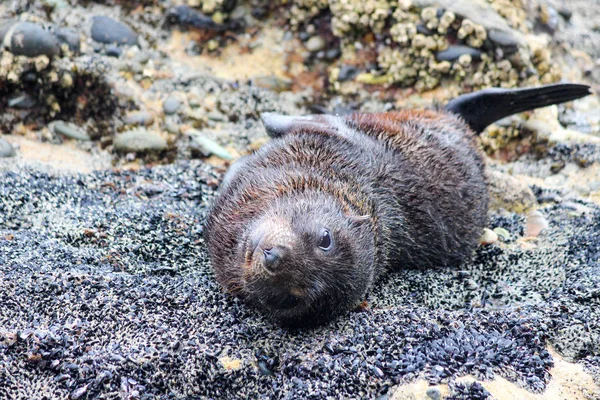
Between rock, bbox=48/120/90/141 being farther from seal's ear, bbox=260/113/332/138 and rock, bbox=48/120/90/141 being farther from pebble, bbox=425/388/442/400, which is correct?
pebble, bbox=425/388/442/400

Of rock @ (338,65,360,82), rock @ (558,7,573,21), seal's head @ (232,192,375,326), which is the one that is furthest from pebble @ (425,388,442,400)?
rock @ (558,7,573,21)

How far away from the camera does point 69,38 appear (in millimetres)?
6613

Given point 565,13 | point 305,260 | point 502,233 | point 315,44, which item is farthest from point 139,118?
point 565,13

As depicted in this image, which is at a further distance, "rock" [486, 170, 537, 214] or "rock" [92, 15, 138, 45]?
"rock" [92, 15, 138, 45]

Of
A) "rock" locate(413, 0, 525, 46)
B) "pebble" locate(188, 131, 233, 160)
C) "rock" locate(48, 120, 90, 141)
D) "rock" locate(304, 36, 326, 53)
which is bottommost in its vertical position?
"pebble" locate(188, 131, 233, 160)

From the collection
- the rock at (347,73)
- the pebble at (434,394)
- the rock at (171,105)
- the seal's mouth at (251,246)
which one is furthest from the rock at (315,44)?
the pebble at (434,394)

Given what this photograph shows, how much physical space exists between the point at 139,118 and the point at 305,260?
138 inches

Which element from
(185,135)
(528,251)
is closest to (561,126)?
(528,251)

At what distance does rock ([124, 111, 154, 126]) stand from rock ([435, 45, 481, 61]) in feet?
10.4

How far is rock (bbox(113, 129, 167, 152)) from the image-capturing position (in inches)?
252

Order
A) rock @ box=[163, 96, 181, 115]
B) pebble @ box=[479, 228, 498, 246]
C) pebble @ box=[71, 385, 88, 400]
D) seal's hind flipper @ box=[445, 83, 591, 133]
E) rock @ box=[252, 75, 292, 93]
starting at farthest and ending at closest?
rock @ box=[252, 75, 292, 93] < rock @ box=[163, 96, 181, 115] < seal's hind flipper @ box=[445, 83, 591, 133] < pebble @ box=[479, 228, 498, 246] < pebble @ box=[71, 385, 88, 400]

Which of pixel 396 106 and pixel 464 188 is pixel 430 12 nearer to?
pixel 396 106

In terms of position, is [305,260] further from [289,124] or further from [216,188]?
[216,188]

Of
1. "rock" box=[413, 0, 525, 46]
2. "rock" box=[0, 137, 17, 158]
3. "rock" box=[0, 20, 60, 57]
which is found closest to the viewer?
"rock" box=[0, 137, 17, 158]
